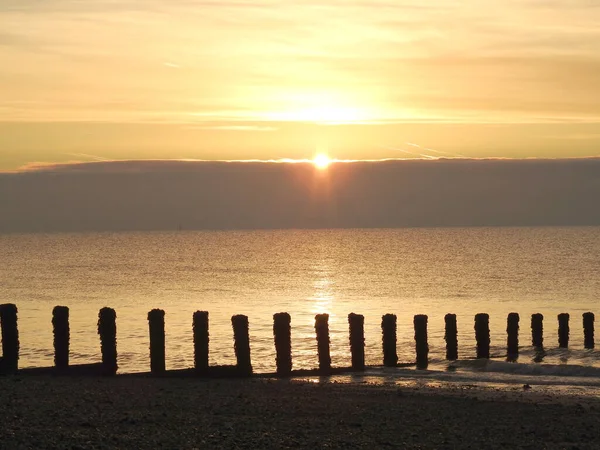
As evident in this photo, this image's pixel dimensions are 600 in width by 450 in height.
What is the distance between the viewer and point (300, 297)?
61.9m

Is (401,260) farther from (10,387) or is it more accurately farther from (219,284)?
(10,387)

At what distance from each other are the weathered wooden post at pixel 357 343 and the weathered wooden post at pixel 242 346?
135 inches

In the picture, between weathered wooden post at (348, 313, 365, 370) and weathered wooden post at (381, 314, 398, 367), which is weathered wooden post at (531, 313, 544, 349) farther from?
weathered wooden post at (348, 313, 365, 370)

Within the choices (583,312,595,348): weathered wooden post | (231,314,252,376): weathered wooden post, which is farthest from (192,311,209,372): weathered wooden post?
(583,312,595,348): weathered wooden post

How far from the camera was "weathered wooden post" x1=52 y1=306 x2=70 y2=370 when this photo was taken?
20062mm

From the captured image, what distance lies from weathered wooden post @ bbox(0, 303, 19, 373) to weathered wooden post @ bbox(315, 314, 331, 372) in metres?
7.07

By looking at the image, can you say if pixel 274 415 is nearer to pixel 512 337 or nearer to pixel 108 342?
pixel 108 342

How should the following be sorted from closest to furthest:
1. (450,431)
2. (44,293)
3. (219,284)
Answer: (450,431), (44,293), (219,284)

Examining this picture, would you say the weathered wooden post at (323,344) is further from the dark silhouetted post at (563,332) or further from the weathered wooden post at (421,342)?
the dark silhouetted post at (563,332)

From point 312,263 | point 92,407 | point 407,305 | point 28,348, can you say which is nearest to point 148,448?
point 92,407

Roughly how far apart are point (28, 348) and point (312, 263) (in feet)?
274

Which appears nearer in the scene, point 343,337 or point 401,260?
point 343,337

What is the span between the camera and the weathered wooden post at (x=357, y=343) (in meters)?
23.5

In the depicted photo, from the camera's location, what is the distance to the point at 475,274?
86250 millimetres
